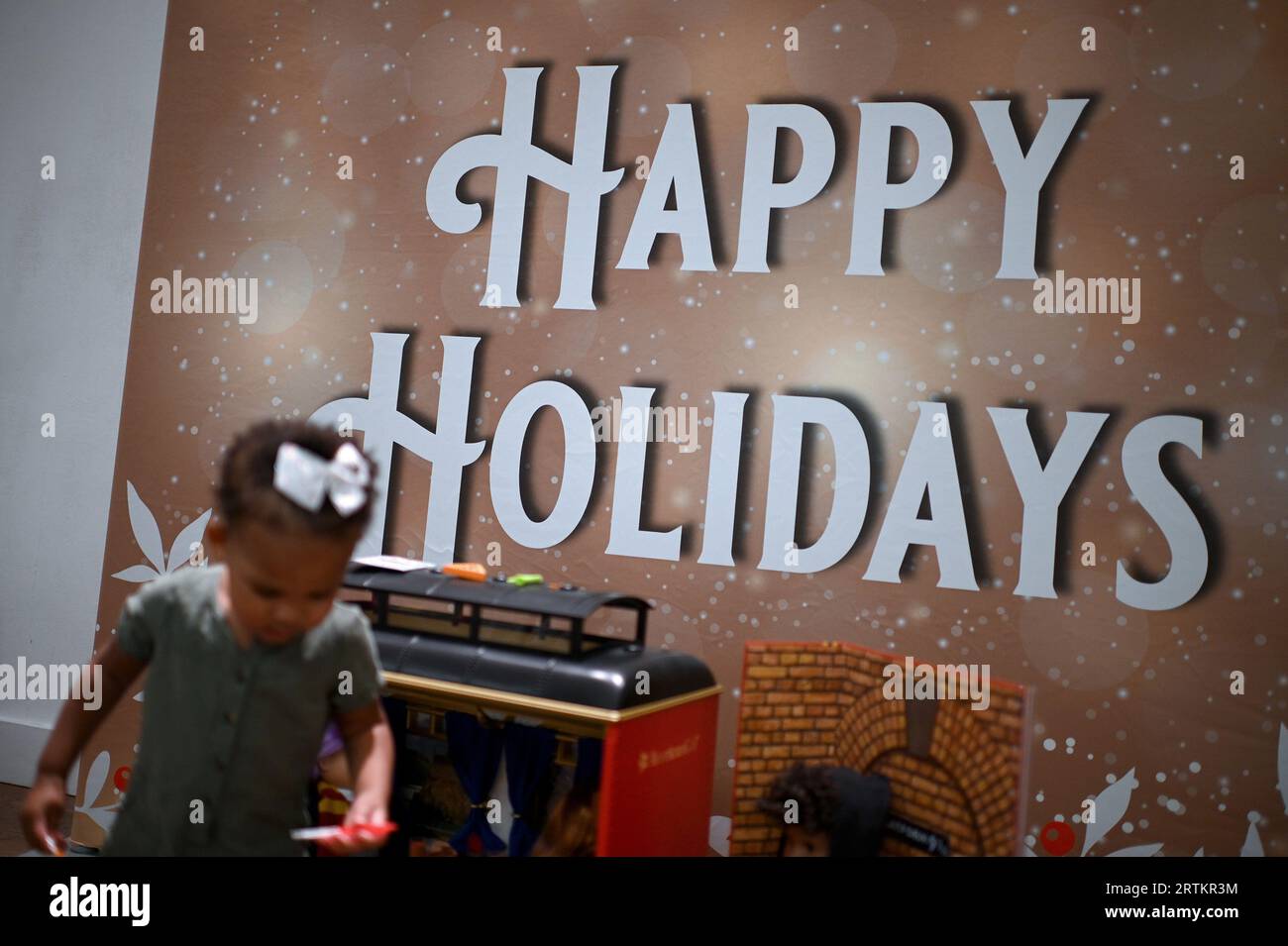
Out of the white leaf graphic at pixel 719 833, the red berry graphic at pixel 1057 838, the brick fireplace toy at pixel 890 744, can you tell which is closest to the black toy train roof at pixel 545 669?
the brick fireplace toy at pixel 890 744

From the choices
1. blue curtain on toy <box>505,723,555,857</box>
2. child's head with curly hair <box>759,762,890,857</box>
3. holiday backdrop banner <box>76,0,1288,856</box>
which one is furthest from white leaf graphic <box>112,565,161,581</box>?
child's head with curly hair <box>759,762,890,857</box>

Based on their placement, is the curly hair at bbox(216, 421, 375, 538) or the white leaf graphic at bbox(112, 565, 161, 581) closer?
the curly hair at bbox(216, 421, 375, 538)

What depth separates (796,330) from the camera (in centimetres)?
329

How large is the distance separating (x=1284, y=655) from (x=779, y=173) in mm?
2037

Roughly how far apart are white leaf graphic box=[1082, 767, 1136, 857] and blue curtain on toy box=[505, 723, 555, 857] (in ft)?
5.39

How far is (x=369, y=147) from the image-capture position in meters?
3.72

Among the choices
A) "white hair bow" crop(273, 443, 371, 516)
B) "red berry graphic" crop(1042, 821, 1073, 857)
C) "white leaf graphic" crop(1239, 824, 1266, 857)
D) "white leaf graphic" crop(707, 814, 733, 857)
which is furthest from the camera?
"white leaf graphic" crop(707, 814, 733, 857)

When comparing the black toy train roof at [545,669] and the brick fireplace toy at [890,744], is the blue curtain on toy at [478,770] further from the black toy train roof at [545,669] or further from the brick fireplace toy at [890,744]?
the brick fireplace toy at [890,744]

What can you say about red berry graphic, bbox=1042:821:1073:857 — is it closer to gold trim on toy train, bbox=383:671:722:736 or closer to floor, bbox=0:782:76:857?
gold trim on toy train, bbox=383:671:722:736

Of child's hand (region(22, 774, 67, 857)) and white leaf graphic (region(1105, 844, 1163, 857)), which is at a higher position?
child's hand (region(22, 774, 67, 857))

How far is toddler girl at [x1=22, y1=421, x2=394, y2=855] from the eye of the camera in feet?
4.94

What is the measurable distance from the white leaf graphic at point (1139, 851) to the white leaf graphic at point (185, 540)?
10.5ft
